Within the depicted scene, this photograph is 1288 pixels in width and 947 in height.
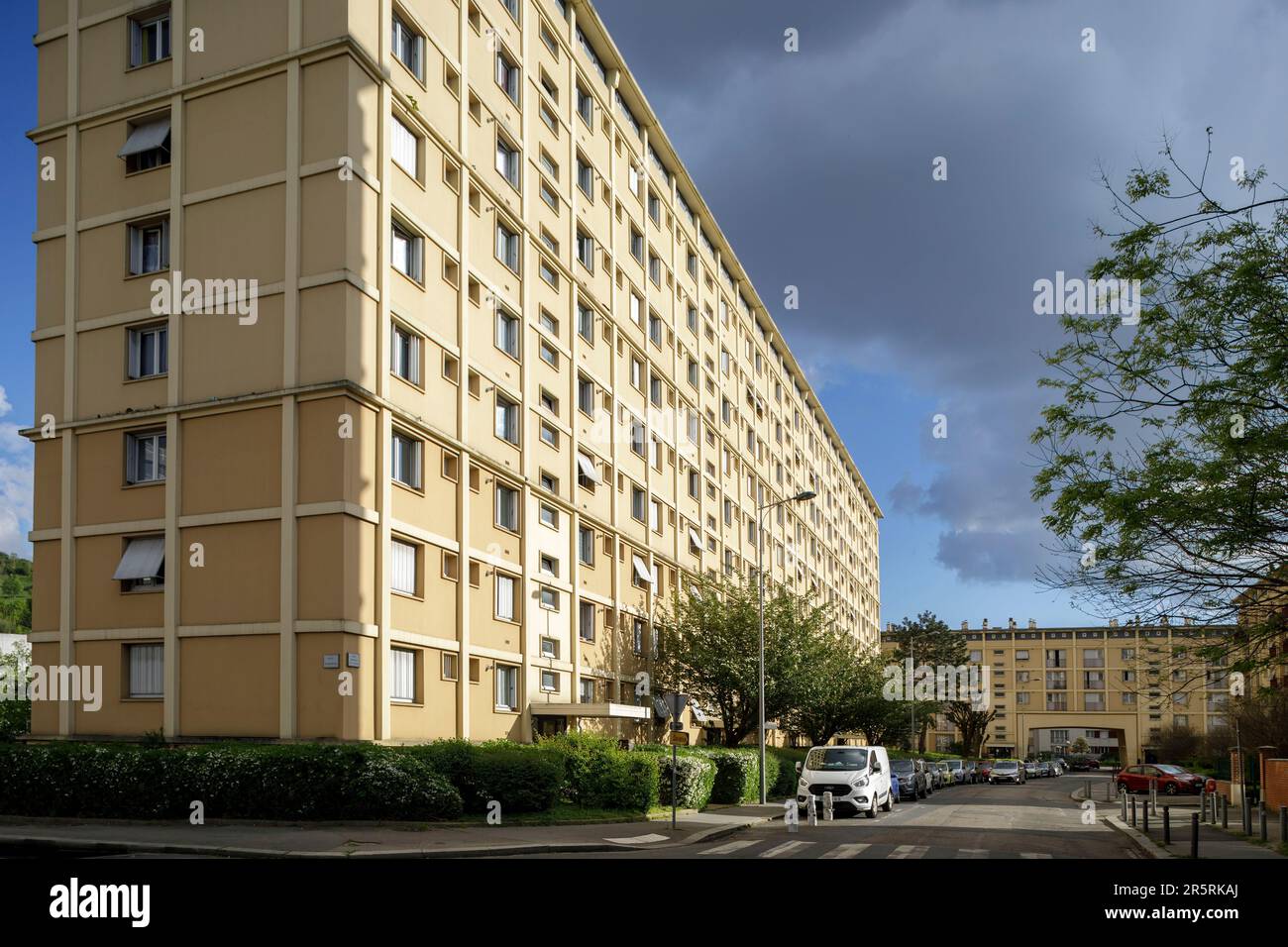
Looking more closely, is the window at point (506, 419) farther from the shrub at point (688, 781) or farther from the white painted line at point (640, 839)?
the white painted line at point (640, 839)

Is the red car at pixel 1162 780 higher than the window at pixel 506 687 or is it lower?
lower

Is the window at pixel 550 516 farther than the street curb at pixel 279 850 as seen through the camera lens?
Yes

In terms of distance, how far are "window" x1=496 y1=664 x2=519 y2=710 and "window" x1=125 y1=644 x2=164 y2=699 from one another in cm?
822

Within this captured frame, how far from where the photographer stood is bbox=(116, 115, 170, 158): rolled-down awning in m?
27.7

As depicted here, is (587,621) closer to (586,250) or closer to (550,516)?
(550,516)

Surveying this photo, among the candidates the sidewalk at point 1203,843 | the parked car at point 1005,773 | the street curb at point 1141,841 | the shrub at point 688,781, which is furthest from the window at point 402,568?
the parked car at point 1005,773

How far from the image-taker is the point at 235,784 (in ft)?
69.7

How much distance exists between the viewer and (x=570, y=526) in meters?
36.7

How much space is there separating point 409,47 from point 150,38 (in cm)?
626

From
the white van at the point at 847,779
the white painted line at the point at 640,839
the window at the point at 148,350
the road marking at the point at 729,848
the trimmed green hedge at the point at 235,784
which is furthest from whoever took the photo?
the white van at the point at 847,779

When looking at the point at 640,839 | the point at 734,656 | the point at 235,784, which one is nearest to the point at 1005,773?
the point at 734,656

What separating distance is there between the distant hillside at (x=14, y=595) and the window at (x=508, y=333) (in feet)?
150

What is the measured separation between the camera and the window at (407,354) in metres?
27.0

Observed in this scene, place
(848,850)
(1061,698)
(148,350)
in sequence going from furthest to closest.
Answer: (1061,698)
(148,350)
(848,850)
